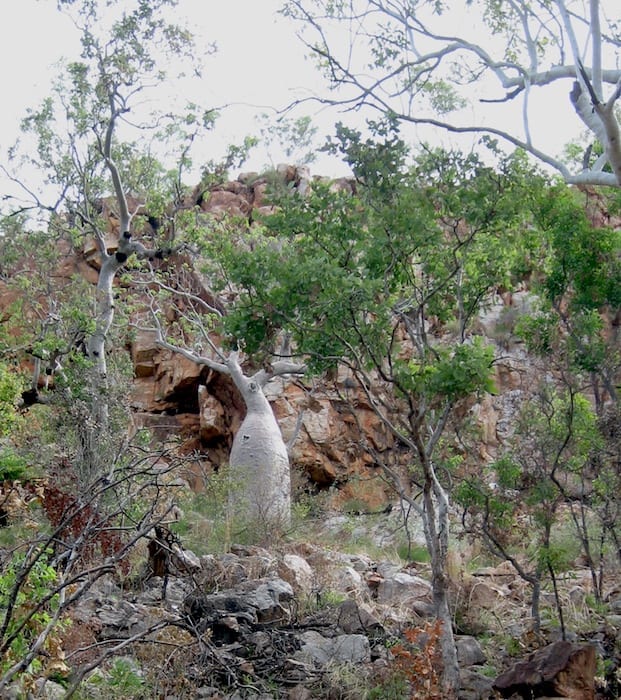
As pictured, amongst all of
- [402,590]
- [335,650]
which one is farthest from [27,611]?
[402,590]

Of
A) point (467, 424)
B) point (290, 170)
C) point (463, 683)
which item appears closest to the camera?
point (463, 683)

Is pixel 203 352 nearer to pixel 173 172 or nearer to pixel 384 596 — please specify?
pixel 173 172

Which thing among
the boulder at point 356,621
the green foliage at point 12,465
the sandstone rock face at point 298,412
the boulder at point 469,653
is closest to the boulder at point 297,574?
the boulder at point 356,621

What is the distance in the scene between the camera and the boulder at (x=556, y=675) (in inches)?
178

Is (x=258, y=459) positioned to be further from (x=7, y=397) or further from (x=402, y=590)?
(x=402, y=590)

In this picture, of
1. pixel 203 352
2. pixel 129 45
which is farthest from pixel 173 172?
pixel 203 352

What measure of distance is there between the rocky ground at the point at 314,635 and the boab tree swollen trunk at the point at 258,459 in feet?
5.65

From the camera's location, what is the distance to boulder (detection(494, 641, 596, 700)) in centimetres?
453

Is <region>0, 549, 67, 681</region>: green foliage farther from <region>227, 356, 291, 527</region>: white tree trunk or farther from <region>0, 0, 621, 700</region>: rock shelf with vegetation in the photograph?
<region>227, 356, 291, 527</region>: white tree trunk

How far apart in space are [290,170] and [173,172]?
546 cm

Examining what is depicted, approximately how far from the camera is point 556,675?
14.8 feet

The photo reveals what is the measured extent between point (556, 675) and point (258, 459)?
7.77 metres

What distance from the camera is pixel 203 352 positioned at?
55.8 ft

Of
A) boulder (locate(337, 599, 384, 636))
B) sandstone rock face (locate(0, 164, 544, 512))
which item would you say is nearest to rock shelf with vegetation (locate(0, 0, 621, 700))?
boulder (locate(337, 599, 384, 636))
